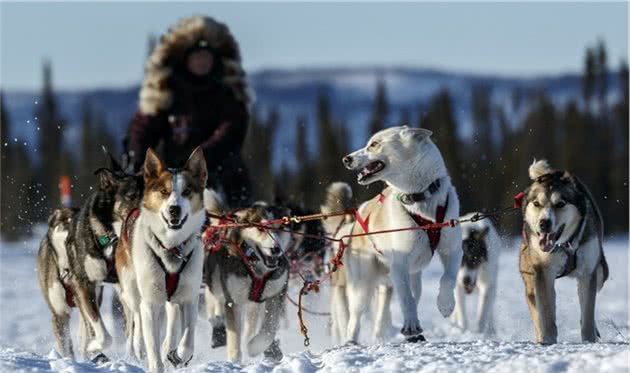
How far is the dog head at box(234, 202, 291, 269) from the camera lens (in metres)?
7.13

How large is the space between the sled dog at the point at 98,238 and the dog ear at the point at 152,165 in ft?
2.10

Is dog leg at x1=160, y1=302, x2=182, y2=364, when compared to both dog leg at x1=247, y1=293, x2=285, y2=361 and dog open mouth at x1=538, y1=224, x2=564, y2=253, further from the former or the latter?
dog open mouth at x1=538, y1=224, x2=564, y2=253

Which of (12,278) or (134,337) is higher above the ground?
(134,337)

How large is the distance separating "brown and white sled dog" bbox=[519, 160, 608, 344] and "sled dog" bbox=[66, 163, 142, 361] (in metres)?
2.22

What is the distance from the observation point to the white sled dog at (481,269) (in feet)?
28.4

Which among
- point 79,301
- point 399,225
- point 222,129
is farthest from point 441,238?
point 222,129

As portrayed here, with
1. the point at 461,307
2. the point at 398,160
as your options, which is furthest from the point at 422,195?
the point at 461,307

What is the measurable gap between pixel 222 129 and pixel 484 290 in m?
2.29

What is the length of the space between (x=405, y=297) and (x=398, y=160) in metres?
0.75

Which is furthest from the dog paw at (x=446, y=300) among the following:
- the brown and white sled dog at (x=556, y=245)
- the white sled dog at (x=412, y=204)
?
the brown and white sled dog at (x=556, y=245)

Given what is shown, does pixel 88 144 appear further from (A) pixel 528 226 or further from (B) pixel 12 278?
(A) pixel 528 226

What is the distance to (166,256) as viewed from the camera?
235 inches

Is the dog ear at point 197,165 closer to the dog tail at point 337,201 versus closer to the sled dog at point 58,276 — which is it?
the sled dog at point 58,276

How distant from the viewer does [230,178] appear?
8859 millimetres
